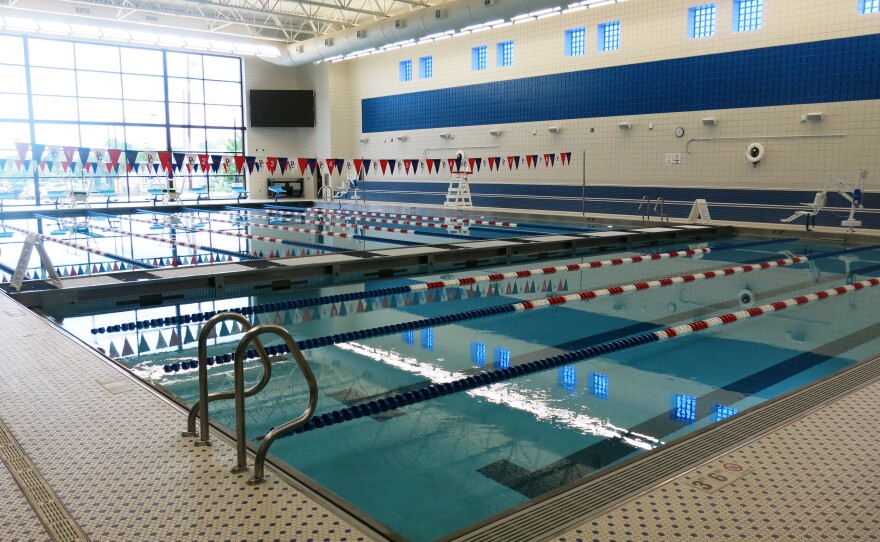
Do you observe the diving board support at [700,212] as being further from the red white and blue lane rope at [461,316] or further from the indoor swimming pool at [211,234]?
the red white and blue lane rope at [461,316]

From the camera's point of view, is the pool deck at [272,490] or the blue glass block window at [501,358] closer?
the pool deck at [272,490]

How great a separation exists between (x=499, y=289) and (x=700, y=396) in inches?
131

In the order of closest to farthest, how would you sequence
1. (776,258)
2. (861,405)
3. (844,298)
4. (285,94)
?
1. (861,405)
2. (844,298)
3. (776,258)
4. (285,94)

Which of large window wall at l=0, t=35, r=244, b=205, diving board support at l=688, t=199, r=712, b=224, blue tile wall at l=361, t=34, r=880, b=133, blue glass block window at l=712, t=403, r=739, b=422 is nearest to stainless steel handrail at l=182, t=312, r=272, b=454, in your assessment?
blue glass block window at l=712, t=403, r=739, b=422

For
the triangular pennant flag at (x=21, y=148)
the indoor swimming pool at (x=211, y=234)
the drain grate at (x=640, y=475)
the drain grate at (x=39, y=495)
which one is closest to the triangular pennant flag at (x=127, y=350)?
the drain grate at (x=39, y=495)

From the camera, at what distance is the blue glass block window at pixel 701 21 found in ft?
44.2

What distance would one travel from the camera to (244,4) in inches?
714

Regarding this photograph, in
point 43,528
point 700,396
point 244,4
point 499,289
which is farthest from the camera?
point 244,4

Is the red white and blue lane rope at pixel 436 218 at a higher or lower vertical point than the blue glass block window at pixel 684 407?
higher

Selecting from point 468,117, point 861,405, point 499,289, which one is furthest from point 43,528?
point 468,117

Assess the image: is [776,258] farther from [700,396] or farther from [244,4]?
[244,4]

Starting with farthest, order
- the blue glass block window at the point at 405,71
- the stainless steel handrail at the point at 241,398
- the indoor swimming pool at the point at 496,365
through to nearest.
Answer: the blue glass block window at the point at 405,71 → the indoor swimming pool at the point at 496,365 → the stainless steel handrail at the point at 241,398

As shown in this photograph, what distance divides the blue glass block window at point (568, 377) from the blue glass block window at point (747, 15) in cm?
1115

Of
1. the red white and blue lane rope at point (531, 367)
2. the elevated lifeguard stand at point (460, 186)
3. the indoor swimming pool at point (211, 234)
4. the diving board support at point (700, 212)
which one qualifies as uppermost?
the elevated lifeguard stand at point (460, 186)
